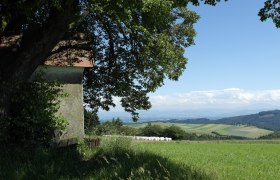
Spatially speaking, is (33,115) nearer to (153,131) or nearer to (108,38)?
(108,38)

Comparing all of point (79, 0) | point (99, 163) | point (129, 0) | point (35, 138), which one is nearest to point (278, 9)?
point (129, 0)

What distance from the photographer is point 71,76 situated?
24.6m

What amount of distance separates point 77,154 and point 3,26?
27.8 feet

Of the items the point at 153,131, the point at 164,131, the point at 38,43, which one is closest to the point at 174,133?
the point at 164,131

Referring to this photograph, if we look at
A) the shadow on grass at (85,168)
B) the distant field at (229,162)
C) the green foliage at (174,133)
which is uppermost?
the green foliage at (174,133)

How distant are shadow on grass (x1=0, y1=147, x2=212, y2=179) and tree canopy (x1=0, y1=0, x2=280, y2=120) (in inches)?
191

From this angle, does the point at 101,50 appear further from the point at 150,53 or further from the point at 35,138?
the point at 35,138

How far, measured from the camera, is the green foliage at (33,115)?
1899cm

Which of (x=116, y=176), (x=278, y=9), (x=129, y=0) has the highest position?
(x=129, y=0)

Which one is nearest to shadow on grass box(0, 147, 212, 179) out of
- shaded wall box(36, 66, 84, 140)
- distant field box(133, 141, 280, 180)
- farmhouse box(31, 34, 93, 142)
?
distant field box(133, 141, 280, 180)

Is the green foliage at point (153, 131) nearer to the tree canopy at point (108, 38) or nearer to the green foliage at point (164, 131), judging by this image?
the green foliage at point (164, 131)

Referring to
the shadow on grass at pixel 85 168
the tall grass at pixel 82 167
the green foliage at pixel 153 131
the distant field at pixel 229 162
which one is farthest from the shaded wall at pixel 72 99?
the green foliage at pixel 153 131

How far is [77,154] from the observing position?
12391 mm

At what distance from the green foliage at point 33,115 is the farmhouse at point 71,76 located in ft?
11.1
